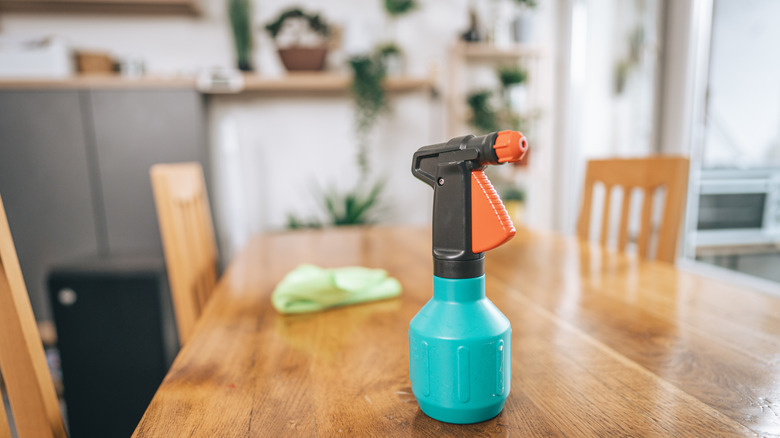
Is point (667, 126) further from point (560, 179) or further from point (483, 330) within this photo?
point (483, 330)

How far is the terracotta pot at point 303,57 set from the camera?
2.61 metres

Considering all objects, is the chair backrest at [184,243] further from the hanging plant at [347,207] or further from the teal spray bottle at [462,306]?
the hanging plant at [347,207]

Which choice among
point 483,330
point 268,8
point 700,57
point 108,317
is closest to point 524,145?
point 483,330

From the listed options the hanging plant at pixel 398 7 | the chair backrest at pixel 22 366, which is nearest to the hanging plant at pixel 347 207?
the hanging plant at pixel 398 7

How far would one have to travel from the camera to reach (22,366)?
55 cm

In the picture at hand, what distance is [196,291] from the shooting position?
117 cm

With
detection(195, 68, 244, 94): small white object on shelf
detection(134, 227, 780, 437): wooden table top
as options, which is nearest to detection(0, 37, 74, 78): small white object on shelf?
detection(195, 68, 244, 94): small white object on shelf

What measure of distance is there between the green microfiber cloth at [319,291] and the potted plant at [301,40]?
2095 mm

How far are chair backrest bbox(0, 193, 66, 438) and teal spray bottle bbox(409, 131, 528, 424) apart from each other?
0.47m

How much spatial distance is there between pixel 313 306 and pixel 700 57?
7.42ft

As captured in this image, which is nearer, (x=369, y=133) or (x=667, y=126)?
(x=667, y=126)

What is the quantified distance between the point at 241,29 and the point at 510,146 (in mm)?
2751

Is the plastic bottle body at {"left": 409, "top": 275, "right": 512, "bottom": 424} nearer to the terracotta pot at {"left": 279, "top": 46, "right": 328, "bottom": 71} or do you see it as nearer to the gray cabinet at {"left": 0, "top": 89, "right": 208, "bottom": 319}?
the gray cabinet at {"left": 0, "top": 89, "right": 208, "bottom": 319}

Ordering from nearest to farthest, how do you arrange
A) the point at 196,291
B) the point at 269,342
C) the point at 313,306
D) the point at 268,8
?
the point at 269,342 → the point at 313,306 → the point at 196,291 → the point at 268,8
